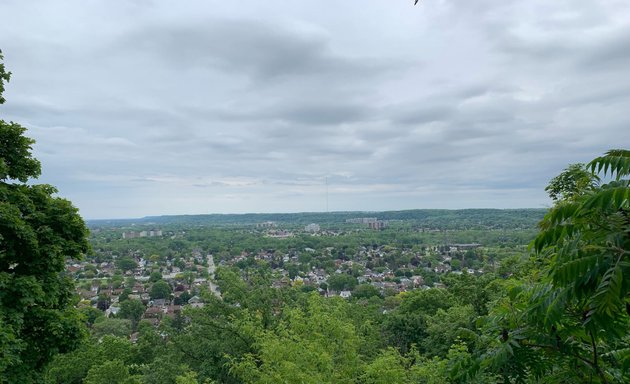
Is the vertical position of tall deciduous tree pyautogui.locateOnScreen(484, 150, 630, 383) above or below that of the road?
above

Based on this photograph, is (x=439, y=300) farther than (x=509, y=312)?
Yes

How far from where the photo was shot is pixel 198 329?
18.5 m

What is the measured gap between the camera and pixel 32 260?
900 cm

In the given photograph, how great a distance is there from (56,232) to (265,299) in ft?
38.3

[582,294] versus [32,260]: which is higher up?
[582,294]

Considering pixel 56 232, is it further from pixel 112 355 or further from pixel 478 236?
pixel 478 236

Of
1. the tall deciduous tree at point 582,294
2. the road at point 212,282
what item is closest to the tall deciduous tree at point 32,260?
the tall deciduous tree at point 582,294

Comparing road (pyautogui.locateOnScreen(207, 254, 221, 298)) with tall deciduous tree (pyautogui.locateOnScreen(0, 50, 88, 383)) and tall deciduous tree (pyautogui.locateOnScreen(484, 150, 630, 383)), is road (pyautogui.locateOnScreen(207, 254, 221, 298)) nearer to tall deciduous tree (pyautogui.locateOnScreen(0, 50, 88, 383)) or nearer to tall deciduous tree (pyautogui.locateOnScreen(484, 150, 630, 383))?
tall deciduous tree (pyautogui.locateOnScreen(0, 50, 88, 383))

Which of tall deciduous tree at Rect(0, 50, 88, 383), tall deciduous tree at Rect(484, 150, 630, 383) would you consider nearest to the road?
tall deciduous tree at Rect(0, 50, 88, 383)

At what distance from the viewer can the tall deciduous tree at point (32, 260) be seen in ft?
26.4

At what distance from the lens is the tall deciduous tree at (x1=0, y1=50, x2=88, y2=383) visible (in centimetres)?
805

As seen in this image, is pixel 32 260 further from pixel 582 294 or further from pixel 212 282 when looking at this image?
pixel 212 282

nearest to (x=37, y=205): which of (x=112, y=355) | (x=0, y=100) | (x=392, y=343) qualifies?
(x=0, y=100)

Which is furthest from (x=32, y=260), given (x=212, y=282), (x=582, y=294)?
(x=212, y=282)
